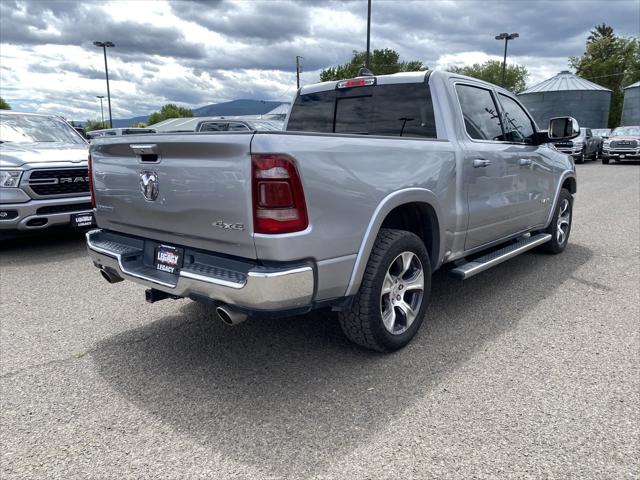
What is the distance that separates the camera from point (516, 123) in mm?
5039

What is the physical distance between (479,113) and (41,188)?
17.0 feet

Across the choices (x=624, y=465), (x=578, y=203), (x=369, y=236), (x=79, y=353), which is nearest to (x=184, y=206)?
(x=369, y=236)

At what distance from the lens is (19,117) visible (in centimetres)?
778

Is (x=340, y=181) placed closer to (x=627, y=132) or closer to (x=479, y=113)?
(x=479, y=113)

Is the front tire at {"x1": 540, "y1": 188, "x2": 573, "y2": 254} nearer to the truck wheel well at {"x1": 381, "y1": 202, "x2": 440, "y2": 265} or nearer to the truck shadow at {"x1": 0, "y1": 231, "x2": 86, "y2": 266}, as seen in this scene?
the truck wheel well at {"x1": 381, "y1": 202, "x2": 440, "y2": 265}

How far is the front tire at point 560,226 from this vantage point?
5.89 metres

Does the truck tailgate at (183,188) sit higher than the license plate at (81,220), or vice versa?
the truck tailgate at (183,188)

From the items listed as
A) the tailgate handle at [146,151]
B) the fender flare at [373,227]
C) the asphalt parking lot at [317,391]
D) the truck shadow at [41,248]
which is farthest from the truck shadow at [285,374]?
the truck shadow at [41,248]

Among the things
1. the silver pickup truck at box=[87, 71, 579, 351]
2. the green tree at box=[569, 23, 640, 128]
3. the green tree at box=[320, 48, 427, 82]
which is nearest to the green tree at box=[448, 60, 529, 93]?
the green tree at box=[569, 23, 640, 128]

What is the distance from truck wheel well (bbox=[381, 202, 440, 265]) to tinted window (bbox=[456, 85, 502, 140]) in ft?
2.96

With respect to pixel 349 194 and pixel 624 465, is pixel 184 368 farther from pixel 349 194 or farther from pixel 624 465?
pixel 624 465

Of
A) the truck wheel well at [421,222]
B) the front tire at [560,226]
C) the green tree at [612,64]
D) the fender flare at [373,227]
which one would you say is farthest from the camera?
the green tree at [612,64]

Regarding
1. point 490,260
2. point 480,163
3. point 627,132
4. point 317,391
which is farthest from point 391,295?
point 627,132

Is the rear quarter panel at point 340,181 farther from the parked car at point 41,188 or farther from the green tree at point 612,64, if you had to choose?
the green tree at point 612,64
